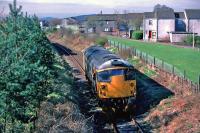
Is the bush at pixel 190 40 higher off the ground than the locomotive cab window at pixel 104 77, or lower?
lower

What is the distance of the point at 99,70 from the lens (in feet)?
80.8

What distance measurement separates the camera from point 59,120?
18.2 m

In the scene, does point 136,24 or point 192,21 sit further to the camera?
point 136,24

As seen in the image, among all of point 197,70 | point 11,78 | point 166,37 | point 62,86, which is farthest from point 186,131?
point 166,37

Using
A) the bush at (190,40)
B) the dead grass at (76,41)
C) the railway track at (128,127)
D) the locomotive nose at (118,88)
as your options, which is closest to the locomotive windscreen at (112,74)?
the locomotive nose at (118,88)

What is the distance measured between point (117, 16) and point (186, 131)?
118 m

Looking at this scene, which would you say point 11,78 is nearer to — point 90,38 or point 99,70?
point 99,70

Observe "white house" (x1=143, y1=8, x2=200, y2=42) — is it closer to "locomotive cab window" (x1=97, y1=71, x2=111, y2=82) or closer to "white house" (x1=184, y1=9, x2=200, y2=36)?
"white house" (x1=184, y1=9, x2=200, y2=36)

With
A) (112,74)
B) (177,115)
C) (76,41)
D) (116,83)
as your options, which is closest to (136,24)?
(76,41)

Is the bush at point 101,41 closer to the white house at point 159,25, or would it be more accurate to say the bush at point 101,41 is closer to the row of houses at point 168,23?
the row of houses at point 168,23

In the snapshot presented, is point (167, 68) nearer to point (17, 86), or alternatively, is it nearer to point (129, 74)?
point (129, 74)

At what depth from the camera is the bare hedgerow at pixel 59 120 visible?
55.5 ft

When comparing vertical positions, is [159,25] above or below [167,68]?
above

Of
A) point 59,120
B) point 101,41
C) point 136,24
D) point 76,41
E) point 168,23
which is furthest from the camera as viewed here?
point 136,24
